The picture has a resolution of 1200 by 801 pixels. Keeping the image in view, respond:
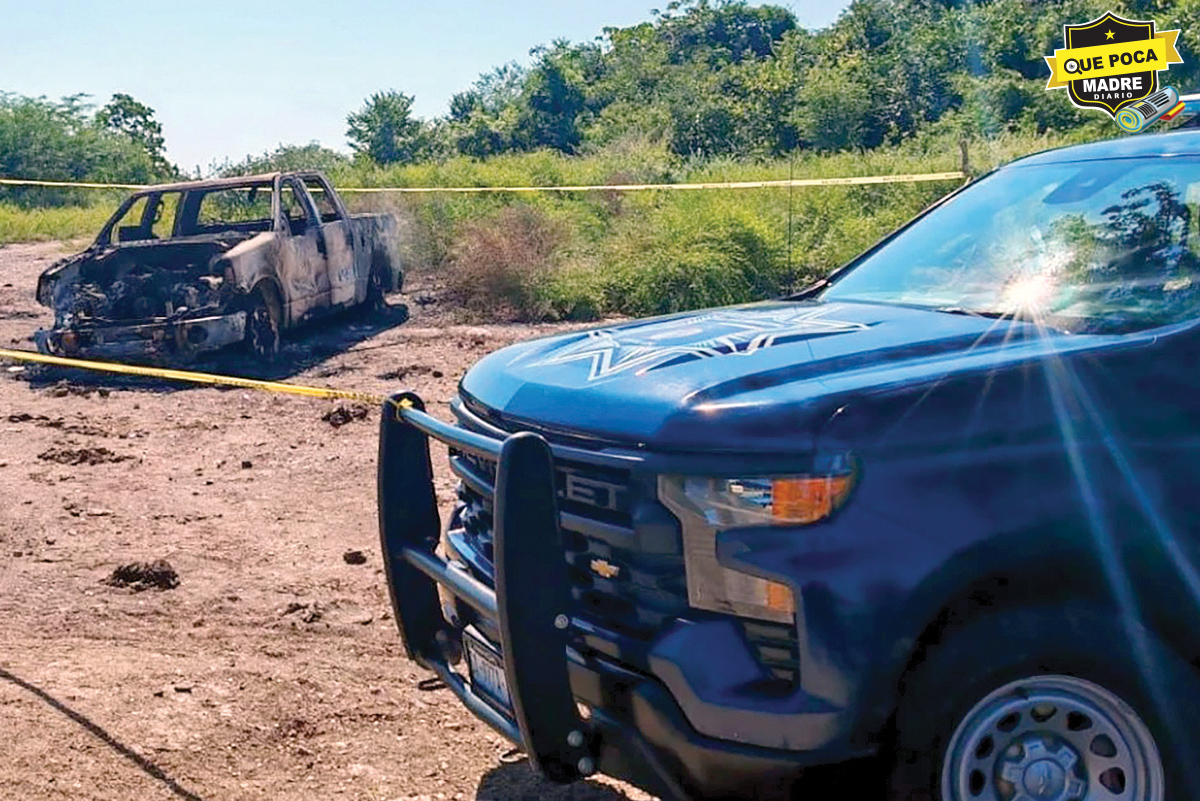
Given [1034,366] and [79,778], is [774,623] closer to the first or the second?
[1034,366]

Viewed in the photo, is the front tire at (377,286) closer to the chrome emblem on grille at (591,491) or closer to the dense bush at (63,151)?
the chrome emblem on grille at (591,491)

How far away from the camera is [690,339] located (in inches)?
148

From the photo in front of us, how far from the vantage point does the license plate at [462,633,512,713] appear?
340 centimetres

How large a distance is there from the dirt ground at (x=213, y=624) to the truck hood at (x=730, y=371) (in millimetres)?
1276

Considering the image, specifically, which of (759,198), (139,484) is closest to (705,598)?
(139,484)

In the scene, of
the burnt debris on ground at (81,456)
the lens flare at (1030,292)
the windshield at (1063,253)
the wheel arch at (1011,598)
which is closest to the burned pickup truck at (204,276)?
the burnt debris on ground at (81,456)

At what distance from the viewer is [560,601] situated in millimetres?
3129

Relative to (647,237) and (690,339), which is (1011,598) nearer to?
(690,339)

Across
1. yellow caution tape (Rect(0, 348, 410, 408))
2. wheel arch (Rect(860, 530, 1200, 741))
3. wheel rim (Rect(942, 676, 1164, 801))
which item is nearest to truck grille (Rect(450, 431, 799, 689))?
wheel arch (Rect(860, 530, 1200, 741))

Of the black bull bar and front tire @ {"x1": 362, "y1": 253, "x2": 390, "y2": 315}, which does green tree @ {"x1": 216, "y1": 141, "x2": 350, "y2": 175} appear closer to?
front tire @ {"x1": 362, "y1": 253, "x2": 390, "y2": 315}

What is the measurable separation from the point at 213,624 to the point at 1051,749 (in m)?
3.57

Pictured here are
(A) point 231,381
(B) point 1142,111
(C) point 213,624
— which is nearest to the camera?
(C) point 213,624

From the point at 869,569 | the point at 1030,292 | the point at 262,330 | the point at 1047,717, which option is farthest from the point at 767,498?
the point at 262,330

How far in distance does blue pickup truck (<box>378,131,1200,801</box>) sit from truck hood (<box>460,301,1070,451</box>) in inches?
0.4
